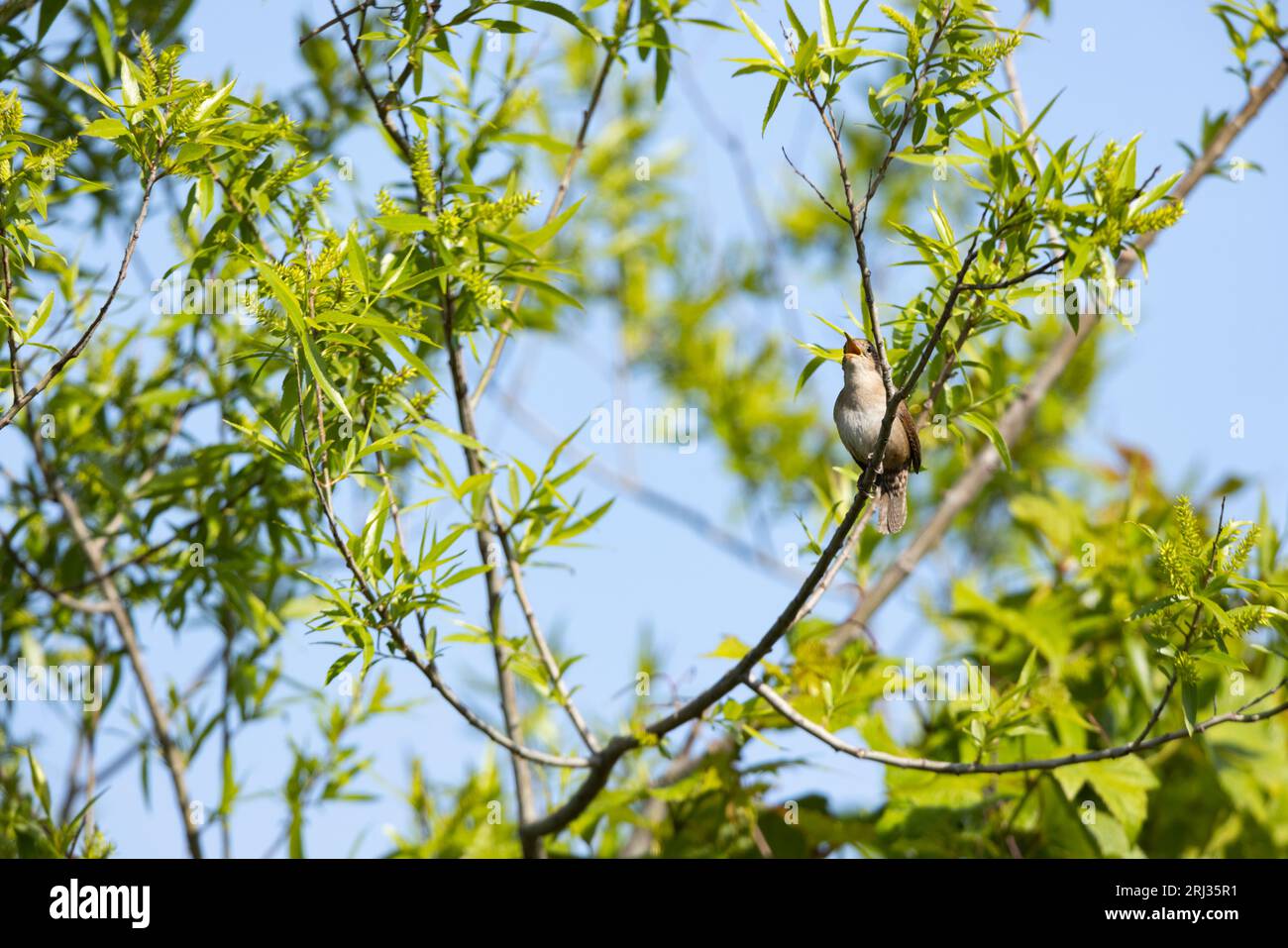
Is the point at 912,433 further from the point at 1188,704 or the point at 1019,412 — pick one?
the point at 1019,412

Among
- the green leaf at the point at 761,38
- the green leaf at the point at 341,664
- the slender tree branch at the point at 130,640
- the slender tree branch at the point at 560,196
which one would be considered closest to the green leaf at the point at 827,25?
the green leaf at the point at 761,38

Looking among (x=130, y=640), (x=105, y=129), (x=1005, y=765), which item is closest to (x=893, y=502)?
(x=1005, y=765)

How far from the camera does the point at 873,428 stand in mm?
3262

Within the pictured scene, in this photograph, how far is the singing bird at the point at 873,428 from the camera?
3.11 m

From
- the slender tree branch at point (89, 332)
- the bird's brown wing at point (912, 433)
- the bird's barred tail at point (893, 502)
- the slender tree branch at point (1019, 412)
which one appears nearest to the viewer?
the slender tree branch at point (89, 332)

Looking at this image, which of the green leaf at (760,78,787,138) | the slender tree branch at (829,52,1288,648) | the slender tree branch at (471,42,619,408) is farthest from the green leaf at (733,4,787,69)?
the slender tree branch at (829,52,1288,648)

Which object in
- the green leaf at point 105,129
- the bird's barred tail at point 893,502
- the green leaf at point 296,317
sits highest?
the green leaf at point 105,129

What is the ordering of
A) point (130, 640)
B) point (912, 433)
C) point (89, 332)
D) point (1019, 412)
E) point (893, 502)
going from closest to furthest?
1. point (89, 332)
2. point (912, 433)
3. point (893, 502)
4. point (130, 640)
5. point (1019, 412)

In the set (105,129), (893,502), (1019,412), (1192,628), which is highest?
(105,129)

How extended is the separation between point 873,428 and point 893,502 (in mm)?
205

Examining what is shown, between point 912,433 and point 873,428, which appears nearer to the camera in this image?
point 912,433

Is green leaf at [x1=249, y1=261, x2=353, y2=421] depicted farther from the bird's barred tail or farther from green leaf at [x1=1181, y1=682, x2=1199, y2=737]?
green leaf at [x1=1181, y1=682, x2=1199, y2=737]

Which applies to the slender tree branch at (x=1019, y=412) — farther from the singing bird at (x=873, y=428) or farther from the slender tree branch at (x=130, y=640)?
the slender tree branch at (x=130, y=640)

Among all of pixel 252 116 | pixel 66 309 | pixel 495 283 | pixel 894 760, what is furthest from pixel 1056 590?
pixel 66 309
